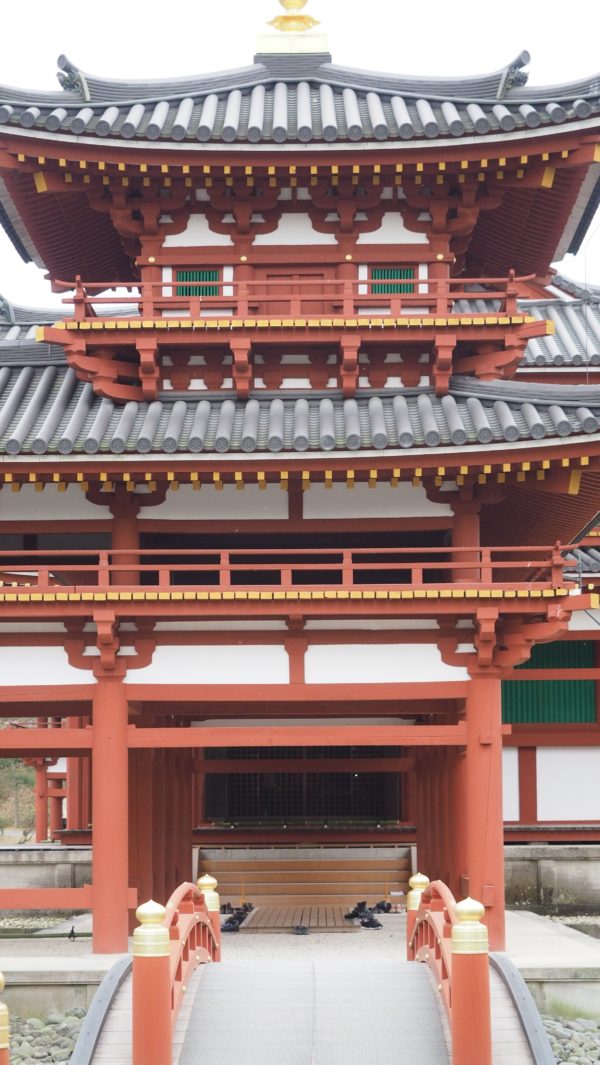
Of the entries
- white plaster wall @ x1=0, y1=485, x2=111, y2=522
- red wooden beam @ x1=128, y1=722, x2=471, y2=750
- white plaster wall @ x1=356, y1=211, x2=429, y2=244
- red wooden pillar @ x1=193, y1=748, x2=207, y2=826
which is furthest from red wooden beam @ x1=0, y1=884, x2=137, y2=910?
red wooden pillar @ x1=193, y1=748, x2=207, y2=826

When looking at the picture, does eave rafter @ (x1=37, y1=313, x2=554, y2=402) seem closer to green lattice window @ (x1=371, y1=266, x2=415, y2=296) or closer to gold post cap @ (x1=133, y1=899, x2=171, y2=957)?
green lattice window @ (x1=371, y1=266, x2=415, y2=296)

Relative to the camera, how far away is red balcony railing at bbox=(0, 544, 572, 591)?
1634cm

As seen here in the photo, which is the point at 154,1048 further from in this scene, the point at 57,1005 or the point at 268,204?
the point at 268,204

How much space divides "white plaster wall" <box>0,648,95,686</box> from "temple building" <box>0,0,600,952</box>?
30 mm

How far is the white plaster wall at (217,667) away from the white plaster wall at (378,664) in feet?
1.49

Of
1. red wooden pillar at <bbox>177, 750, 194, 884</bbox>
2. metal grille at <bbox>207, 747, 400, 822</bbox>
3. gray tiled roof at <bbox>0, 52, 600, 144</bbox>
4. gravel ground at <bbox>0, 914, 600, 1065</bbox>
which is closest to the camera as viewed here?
gravel ground at <bbox>0, 914, 600, 1065</bbox>

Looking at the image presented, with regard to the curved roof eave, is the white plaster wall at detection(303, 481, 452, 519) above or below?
below

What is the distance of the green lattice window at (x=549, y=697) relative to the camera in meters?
24.9

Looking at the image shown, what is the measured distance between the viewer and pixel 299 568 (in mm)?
16281

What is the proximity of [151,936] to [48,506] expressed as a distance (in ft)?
26.2

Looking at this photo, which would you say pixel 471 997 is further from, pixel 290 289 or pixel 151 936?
pixel 290 289

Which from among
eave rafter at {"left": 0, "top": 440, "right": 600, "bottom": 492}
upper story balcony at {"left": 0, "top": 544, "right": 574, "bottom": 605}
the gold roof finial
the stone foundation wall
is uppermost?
the gold roof finial

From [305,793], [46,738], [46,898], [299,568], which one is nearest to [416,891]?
[299,568]

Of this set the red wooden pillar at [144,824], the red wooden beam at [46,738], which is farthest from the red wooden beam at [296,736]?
the red wooden pillar at [144,824]
